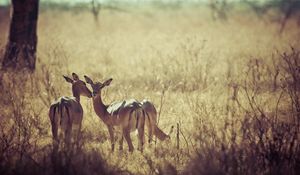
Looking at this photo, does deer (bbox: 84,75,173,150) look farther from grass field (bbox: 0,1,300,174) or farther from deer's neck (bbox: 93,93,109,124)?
grass field (bbox: 0,1,300,174)

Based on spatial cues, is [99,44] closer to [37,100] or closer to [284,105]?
[37,100]

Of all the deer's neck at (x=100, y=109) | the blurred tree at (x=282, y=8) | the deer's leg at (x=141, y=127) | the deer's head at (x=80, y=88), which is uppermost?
the blurred tree at (x=282, y=8)

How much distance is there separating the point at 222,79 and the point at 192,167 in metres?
4.74

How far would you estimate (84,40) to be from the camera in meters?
16.2

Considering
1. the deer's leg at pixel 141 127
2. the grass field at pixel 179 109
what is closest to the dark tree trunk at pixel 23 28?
the grass field at pixel 179 109

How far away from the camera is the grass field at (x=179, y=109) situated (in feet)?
15.7

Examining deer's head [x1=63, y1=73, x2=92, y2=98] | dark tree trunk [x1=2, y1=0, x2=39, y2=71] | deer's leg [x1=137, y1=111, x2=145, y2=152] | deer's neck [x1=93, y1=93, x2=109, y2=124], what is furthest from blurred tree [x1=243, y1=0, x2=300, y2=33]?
deer's leg [x1=137, y1=111, x2=145, y2=152]

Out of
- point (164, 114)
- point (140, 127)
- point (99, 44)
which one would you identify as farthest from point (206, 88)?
point (99, 44)

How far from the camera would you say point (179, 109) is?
24.1 feet

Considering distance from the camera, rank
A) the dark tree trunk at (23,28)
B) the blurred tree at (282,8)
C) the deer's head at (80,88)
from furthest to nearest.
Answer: the blurred tree at (282,8) → the dark tree trunk at (23,28) → the deer's head at (80,88)

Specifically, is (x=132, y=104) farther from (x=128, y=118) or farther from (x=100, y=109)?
(x=100, y=109)

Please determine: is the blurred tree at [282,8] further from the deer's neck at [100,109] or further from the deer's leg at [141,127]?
the deer's leg at [141,127]

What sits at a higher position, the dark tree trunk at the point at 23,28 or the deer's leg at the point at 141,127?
the dark tree trunk at the point at 23,28

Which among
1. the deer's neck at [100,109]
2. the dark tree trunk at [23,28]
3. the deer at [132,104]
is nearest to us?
the deer at [132,104]
